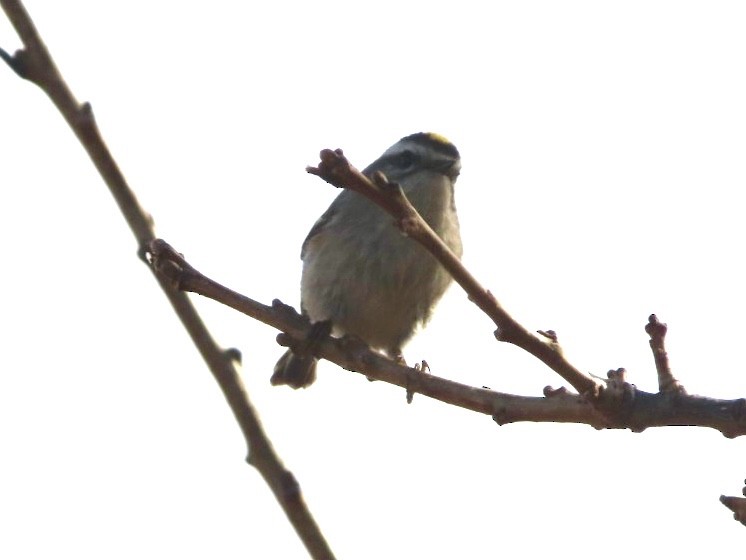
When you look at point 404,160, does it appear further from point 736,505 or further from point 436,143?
point 736,505

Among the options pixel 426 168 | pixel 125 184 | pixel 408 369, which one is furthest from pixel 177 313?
pixel 426 168

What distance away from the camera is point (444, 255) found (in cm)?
251

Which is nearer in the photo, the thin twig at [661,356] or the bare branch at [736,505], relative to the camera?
the bare branch at [736,505]

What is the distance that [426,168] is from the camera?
7.40 metres

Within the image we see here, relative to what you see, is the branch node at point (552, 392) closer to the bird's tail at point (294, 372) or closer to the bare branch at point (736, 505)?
the bare branch at point (736, 505)

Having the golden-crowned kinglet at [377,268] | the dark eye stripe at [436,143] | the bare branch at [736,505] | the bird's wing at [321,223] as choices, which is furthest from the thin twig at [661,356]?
the dark eye stripe at [436,143]

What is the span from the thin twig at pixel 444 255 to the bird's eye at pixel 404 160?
4646mm

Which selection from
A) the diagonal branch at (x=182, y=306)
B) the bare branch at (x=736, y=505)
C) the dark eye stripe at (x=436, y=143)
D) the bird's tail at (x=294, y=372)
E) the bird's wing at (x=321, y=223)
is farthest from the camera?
the dark eye stripe at (x=436, y=143)

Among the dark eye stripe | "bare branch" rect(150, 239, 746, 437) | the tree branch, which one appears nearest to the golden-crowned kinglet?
the dark eye stripe

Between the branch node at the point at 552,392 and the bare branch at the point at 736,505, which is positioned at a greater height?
the branch node at the point at 552,392

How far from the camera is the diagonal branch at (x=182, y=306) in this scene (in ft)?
4.87

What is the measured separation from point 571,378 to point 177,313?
5.18 ft

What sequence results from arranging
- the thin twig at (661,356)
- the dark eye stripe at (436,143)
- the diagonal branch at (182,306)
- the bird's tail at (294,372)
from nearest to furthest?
the diagonal branch at (182,306) → the thin twig at (661,356) → the bird's tail at (294,372) → the dark eye stripe at (436,143)

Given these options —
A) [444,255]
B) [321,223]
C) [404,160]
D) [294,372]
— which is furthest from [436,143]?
[444,255]
